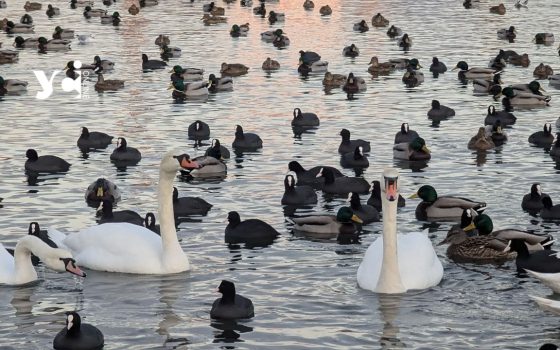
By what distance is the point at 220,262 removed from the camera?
2555cm

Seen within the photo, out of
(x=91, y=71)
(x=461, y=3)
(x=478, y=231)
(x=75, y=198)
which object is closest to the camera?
(x=478, y=231)

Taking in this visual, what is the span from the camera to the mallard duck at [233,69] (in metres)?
56.4

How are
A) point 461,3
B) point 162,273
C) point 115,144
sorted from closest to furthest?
1. point 162,273
2. point 115,144
3. point 461,3

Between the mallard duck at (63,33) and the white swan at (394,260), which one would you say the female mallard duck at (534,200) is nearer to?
the white swan at (394,260)

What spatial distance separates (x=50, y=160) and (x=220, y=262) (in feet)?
36.2

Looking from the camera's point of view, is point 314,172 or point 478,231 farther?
point 314,172

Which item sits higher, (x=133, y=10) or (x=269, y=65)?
(x=133, y=10)

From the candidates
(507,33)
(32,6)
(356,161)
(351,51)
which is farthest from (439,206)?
(32,6)

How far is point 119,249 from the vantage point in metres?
24.5

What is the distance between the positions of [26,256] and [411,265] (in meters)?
6.69

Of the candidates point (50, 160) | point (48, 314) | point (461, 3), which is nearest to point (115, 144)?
point (50, 160)

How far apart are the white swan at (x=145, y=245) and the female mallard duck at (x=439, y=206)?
6939 millimetres

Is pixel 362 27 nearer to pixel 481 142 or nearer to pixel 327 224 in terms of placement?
pixel 481 142

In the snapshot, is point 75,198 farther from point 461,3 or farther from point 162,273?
point 461,3
